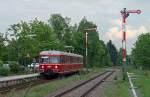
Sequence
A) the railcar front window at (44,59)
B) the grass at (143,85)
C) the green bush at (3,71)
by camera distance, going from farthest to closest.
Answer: the green bush at (3,71), the railcar front window at (44,59), the grass at (143,85)

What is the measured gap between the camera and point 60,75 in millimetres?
55031

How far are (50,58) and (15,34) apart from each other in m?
24.3

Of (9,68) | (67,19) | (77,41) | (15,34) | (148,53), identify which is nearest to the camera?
(9,68)

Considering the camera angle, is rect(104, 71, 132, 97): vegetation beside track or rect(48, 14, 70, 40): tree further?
rect(48, 14, 70, 40): tree

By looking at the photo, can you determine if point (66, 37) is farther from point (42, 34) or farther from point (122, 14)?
point (122, 14)

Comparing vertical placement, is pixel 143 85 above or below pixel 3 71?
below

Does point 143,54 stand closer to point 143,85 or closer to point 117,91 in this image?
point 143,85

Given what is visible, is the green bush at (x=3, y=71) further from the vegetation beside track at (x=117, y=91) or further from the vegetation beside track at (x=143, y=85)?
the vegetation beside track at (x=117, y=91)

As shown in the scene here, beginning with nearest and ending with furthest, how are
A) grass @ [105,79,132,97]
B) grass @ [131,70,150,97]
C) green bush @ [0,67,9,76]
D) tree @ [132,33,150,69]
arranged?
grass @ [105,79,132,97] < grass @ [131,70,150,97] < green bush @ [0,67,9,76] < tree @ [132,33,150,69]

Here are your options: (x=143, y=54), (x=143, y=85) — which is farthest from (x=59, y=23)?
(x=143, y=85)

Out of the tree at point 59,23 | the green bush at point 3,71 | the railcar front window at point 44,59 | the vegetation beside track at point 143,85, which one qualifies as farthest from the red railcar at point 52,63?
Answer: the tree at point 59,23

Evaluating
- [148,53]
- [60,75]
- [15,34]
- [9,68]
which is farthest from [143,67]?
[60,75]

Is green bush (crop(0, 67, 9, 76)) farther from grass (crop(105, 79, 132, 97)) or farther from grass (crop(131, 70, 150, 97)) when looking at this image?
grass (crop(105, 79, 132, 97))

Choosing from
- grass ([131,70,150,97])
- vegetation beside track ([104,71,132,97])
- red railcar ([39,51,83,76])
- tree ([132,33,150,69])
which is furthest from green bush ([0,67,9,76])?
tree ([132,33,150,69])
